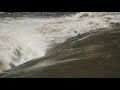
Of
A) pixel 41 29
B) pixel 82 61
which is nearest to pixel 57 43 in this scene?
pixel 41 29

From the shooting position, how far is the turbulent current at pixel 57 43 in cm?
456

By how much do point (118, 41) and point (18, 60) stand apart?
1.94 metres

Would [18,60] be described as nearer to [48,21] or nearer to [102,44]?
[48,21]

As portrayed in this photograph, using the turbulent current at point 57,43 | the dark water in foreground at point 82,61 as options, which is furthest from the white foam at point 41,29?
the dark water in foreground at point 82,61

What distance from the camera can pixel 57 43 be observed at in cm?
501

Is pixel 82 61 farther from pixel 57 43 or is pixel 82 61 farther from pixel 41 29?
pixel 41 29

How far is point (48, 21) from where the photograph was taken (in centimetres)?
512

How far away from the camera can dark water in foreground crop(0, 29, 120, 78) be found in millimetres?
4461

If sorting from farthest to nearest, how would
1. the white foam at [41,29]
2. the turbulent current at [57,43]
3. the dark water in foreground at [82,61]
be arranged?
the white foam at [41,29] < the turbulent current at [57,43] < the dark water in foreground at [82,61]

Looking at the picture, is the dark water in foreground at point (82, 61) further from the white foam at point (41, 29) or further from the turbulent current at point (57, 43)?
the white foam at point (41, 29)

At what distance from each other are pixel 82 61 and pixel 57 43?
70 centimetres
